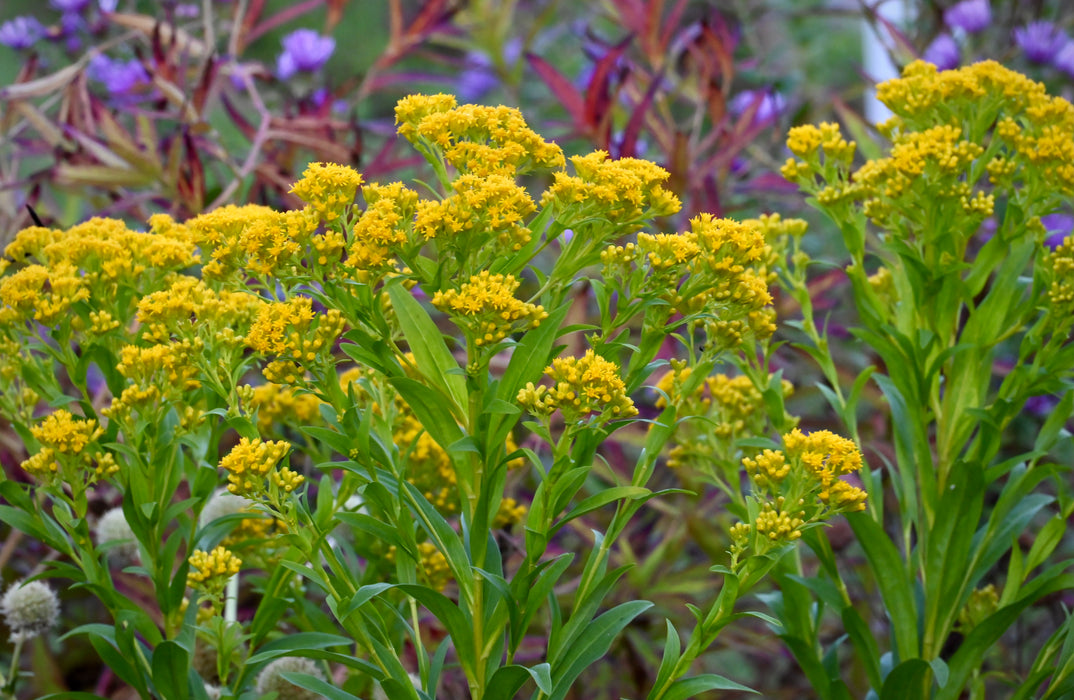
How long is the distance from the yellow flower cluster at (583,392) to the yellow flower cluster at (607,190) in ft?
0.36

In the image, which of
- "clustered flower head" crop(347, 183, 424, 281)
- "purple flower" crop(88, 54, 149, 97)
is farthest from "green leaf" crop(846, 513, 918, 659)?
"purple flower" crop(88, 54, 149, 97)

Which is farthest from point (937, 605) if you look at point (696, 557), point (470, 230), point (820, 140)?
point (696, 557)

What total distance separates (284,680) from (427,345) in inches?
17.2

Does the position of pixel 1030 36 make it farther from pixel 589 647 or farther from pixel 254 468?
pixel 254 468

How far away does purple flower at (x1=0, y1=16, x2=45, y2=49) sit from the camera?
1889 millimetres

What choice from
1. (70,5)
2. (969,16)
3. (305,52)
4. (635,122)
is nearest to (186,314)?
(635,122)

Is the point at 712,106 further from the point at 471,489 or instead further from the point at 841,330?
the point at 471,489

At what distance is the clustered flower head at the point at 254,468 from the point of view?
70 centimetres

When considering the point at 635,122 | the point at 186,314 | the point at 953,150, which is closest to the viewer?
the point at 186,314

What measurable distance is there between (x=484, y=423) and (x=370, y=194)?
0.20 m

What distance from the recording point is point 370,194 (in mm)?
764

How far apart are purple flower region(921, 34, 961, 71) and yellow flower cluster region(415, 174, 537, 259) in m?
1.29

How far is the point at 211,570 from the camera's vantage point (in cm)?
78

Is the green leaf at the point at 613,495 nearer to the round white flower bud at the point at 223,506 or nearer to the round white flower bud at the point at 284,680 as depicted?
the round white flower bud at the point at 284,680
